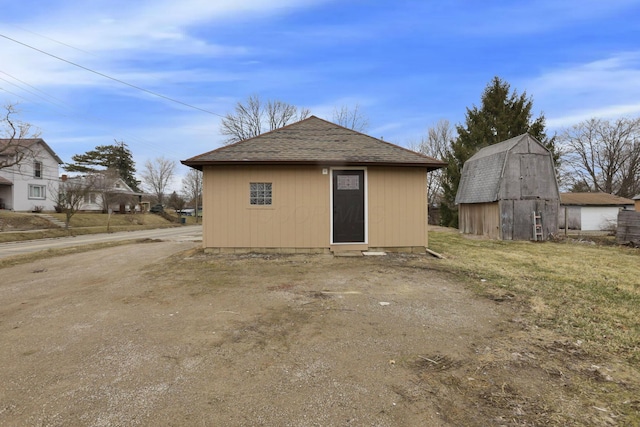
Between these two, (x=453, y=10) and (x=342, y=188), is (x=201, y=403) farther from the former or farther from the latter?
(x=453, y=10)

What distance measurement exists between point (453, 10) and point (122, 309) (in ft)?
37.4

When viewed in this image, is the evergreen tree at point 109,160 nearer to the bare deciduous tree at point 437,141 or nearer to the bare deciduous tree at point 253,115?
the bare deciduous tree at point 253,115

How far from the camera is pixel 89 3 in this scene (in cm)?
1025

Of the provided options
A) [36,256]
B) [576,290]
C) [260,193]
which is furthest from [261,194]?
[36,256]

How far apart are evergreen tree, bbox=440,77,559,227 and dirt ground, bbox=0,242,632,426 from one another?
23.5 meters

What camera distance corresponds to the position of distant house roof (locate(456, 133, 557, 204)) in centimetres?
1559

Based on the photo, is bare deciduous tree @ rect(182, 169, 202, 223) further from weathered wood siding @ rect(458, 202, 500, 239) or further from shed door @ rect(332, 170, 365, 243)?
shed door @ rect(332, 170, 365, 243)

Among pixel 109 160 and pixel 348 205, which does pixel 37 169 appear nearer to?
pixel 109 160

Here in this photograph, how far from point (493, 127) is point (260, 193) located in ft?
83.6

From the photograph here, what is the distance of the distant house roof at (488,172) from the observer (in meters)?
15.6

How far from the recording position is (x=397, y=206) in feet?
29.7

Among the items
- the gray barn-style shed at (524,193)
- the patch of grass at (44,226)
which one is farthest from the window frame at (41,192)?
the gray barn-style shed at (524,193)

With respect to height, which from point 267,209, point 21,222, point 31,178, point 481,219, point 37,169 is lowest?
point 21,222

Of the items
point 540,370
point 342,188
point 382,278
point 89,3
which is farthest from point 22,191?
point 540,370
